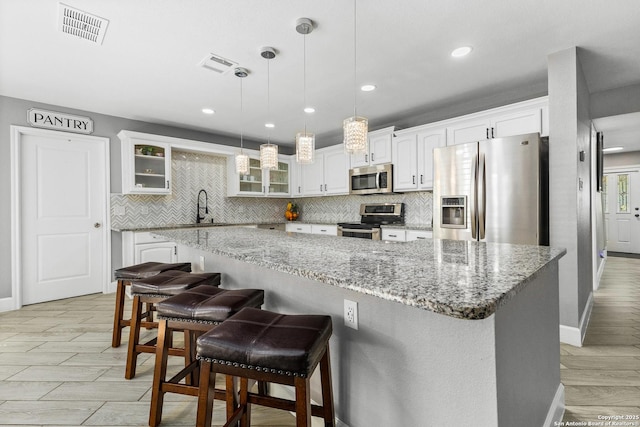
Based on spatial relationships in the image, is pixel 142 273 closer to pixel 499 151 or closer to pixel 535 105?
pixel 499 151

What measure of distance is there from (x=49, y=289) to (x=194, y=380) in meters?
3.26

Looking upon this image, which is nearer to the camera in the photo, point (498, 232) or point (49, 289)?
point (498, 232)

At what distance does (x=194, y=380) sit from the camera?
183 cm

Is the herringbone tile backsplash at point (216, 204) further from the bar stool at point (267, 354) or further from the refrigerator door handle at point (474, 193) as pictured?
the bar stool at point (267, 354)

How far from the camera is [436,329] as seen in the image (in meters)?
1.07

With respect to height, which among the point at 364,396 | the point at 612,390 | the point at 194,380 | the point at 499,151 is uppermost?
the point at 499,151

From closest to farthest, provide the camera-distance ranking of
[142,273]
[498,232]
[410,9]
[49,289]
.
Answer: [410,9] < [142,273] < [498,232] < [49,289]

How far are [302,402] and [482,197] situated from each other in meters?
2.60

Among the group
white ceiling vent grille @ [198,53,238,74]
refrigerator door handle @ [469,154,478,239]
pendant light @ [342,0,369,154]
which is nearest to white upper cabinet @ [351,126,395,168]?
refrigerator door handle @ [469,154,478,239]

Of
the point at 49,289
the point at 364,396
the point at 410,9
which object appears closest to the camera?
the point at 364,396

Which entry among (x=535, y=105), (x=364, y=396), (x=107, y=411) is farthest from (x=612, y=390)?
(x=107, y=411)

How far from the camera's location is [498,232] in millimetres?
2832

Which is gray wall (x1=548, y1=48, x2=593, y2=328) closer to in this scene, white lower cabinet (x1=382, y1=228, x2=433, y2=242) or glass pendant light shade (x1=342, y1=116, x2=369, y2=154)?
white lower cabinet (x1=382, y1=228, x2=433, y2=242)

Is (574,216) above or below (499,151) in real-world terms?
below
